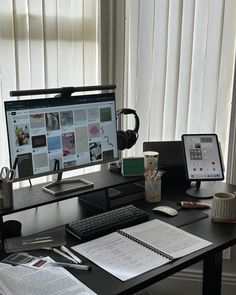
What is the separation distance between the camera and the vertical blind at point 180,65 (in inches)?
89.2

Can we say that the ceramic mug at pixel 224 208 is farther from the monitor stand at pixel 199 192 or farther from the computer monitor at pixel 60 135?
the computer monitor at pixel 60 135

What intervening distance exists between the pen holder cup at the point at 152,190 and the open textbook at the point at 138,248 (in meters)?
0.25

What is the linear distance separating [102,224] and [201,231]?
0.37 metres

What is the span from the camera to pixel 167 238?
146 centimetres

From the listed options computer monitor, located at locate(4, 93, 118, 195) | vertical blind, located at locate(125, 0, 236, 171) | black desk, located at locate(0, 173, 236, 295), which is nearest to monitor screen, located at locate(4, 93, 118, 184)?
computer monitor, located at locate(4, 93, 118, 195)

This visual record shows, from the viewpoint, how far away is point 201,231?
5.03 ft

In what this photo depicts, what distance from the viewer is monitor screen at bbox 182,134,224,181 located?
189cm

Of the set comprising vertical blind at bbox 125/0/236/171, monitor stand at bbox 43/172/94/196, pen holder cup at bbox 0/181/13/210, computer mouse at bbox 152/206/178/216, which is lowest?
computer mouse at bbox 152/206/178/216

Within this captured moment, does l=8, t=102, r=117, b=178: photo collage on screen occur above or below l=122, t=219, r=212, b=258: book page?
above

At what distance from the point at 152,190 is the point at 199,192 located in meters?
0.25

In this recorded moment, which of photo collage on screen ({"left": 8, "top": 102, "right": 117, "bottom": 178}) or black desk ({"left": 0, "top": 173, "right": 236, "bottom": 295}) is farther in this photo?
photo collage on screen ({"left": 8, "top": 102, "right": 117, "bottom": 178})

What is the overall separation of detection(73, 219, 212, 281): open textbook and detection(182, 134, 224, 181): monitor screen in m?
0.42

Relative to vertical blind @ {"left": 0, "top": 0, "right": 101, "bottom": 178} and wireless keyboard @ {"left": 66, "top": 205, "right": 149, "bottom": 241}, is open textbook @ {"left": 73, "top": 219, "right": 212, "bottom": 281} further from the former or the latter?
vertical blind @ {"left": 0, "top": 0, "right": 101, "bottom": 178}

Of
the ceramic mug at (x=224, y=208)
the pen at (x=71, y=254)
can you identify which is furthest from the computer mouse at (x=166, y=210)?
the pen at (x=71, y=254)
